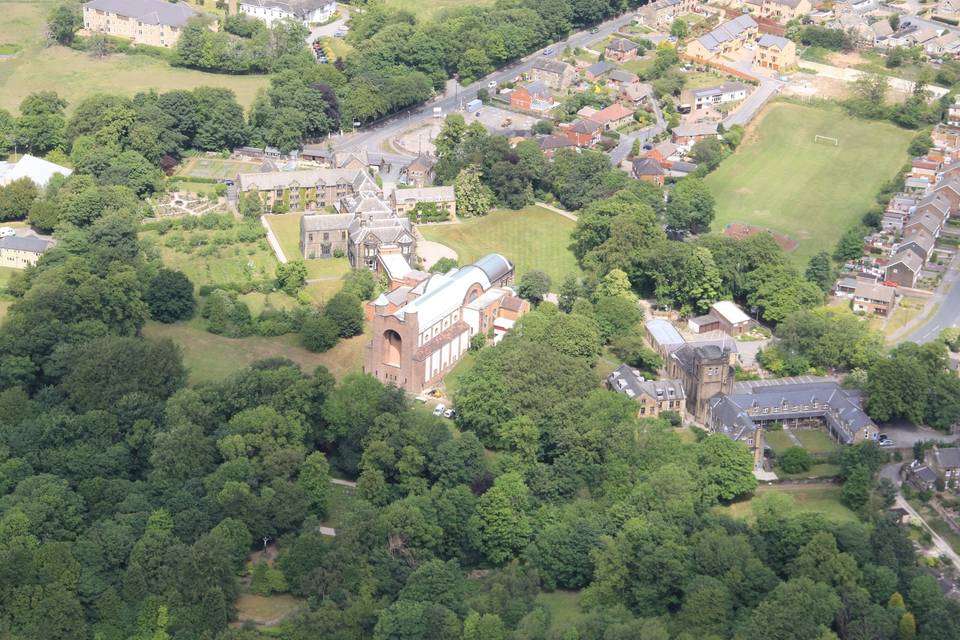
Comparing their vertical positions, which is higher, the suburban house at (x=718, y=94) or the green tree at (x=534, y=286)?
the green tree at (x=534, y=286)

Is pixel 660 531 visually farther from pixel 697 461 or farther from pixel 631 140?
pixel 631 140

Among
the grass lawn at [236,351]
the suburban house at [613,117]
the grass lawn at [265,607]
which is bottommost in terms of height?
the suburban house at [613,117]

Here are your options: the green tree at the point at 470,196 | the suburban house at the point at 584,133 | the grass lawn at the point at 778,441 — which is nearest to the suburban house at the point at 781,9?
the suburban house at the point at 584,133

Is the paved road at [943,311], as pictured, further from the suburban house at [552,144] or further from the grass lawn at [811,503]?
the suburban house at [552,144]

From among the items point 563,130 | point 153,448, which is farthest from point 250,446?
point 563,130

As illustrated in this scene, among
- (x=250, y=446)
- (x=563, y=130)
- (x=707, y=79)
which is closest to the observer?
(x=250, y=446)
